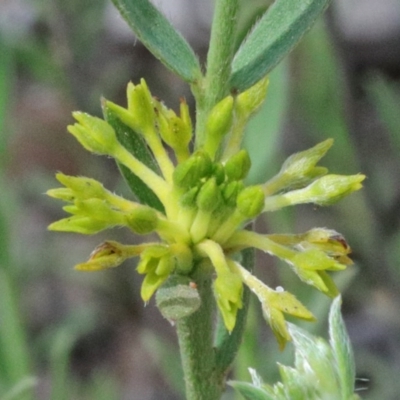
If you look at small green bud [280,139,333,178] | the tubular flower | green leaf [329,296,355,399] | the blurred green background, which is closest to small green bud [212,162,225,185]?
the tubular flower

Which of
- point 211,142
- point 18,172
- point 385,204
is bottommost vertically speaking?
point 385,204

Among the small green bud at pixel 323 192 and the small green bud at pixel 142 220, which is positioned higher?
the small green bud at pixel 142 220

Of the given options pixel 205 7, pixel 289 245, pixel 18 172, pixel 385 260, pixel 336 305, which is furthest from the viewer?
pixel 18 172

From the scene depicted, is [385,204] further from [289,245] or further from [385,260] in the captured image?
[289,245]

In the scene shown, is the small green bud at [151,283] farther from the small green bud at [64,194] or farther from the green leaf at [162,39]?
the green leaf at [162,39]

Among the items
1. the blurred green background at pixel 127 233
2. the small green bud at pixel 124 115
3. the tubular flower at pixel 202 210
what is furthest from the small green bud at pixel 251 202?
the blurred green background at pixel 127 233

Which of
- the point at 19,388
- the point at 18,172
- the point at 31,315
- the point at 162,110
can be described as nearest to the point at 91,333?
the point at 31,315
